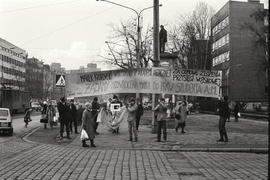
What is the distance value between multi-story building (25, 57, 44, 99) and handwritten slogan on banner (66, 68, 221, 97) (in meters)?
120

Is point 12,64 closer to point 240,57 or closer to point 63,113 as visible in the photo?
point 240,57

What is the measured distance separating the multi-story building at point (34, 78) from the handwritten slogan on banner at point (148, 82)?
11993 cm

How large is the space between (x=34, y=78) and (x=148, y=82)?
141 m

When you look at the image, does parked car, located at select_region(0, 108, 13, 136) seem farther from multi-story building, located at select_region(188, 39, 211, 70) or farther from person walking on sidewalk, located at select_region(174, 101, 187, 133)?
multi-story building, located at select_region(188, 39, 211, 70)

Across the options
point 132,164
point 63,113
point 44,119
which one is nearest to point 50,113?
point 44,119

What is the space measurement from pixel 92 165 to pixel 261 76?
6391 centimetres

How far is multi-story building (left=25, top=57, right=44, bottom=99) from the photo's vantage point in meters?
143

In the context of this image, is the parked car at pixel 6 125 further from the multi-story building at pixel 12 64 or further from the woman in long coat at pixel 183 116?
the multi-story building at pixel 12 64

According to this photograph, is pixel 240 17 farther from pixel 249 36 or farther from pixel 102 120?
pixel 102 120

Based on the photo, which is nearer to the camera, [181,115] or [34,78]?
[181,115]

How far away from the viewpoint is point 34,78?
514 ft

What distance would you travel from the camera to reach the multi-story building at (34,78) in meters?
143

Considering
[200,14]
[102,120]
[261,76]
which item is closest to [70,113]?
[102,120]

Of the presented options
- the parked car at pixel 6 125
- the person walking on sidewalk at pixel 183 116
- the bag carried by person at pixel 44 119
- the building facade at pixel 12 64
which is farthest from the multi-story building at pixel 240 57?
the parked car at pixel 6 125
